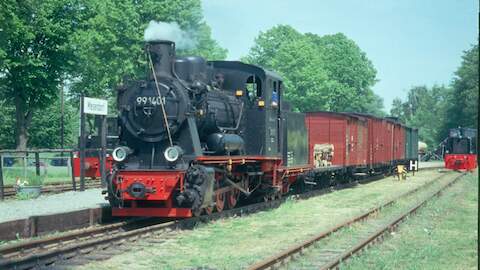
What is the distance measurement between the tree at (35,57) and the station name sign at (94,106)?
1606 cm

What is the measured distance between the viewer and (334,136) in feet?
83.4

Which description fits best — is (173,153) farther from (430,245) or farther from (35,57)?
(35,57)

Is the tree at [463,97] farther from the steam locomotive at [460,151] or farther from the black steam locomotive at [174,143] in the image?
the black steam locomotive at [174,143]

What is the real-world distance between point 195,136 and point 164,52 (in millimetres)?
2029

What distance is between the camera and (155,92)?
13922 millimetres

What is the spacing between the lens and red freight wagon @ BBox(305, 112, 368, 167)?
82.6 ft

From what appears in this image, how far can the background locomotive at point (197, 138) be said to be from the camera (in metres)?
13.4

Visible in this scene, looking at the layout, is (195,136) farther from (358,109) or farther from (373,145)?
(358,109)

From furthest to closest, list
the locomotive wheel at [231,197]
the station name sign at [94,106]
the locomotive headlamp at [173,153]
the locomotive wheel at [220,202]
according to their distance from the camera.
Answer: the station name sign at [94,106]
the locomotive wheel at [231,197]
the locomotive wheel at [220,202]
the locomotive headlamp at [173,153]

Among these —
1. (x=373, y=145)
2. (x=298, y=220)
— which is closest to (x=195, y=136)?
(x=298, y=220)

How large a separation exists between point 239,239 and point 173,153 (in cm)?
252

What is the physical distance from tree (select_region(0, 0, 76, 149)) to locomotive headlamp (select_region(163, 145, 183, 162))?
23.5 m

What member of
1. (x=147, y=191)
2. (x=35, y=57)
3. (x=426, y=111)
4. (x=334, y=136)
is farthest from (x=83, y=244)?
(x=426, y=111)

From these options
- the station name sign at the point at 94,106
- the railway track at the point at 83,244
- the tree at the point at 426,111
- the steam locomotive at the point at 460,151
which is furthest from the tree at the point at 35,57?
the tree at the point at 426,111
